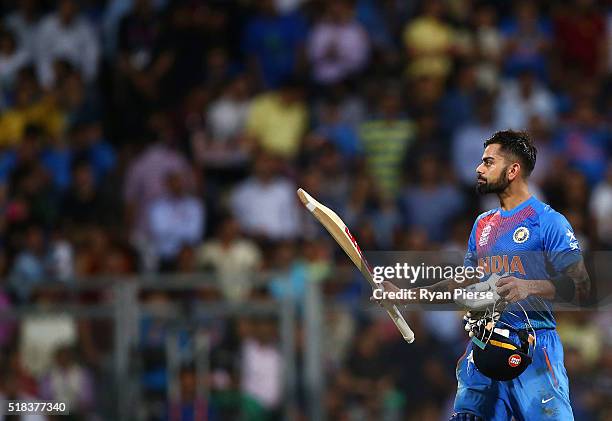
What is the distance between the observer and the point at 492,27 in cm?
1694

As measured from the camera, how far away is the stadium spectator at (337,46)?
16.6 m

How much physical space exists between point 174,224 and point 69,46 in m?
3.20

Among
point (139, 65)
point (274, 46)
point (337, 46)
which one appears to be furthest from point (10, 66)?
point (337, 46)

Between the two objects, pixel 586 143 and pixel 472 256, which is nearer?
pixel 472 256

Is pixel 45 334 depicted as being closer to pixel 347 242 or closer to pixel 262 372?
pixel 262 372

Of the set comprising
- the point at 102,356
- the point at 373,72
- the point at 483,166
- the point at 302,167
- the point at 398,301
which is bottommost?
the point at 398,301

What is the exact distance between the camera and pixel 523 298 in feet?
24.6

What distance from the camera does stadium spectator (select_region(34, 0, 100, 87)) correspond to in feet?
55.4

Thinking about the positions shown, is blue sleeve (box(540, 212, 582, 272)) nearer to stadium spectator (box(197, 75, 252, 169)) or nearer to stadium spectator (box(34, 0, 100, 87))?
stadium spectator (box(197, 75, 252, 169))

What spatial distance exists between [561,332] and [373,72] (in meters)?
4.52

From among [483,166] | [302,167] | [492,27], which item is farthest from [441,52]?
[483,166]

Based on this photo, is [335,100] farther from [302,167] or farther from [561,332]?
[561,332]

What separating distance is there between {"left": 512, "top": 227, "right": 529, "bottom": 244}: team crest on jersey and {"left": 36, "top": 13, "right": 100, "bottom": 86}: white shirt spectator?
988 centimetres

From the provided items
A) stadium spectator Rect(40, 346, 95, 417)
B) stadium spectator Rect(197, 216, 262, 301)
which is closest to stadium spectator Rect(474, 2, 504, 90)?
stadium spectator Rect(197, 216, 262, 301)
